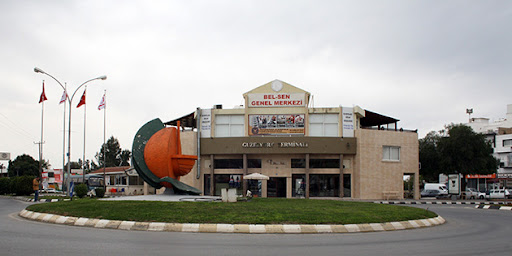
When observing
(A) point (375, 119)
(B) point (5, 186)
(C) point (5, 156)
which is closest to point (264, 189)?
(A) point (375, 119)

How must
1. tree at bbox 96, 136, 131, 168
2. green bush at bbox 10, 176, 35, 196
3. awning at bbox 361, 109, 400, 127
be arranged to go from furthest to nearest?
tree at bbox 96, 136, 131, 168
awning at bbox 361, 109, 400, 127
green bush at bbox 10, 176, 35, 196

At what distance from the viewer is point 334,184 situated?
45219mm

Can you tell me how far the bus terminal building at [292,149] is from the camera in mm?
44281

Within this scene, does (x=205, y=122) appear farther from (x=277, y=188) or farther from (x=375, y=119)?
(x=375, y=119)

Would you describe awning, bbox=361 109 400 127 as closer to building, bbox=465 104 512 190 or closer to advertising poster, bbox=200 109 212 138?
advertising poster, bbox=200 109 212 138

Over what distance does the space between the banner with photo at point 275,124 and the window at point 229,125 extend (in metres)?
1.09

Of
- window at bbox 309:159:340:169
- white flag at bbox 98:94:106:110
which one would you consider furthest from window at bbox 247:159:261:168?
white flag at bbox 98:94:106:110

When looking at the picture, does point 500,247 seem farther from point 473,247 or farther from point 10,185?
point 10,185

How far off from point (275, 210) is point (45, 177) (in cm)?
6582

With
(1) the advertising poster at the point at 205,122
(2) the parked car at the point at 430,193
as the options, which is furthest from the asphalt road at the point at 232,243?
(2) the parked car at the point at 430,193

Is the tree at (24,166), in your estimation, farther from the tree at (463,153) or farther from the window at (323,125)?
the tree at (463,153)

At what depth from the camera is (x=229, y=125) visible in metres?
45.5

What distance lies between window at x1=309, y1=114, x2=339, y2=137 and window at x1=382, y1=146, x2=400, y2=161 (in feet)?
17.6

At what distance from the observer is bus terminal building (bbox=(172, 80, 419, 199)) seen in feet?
145
